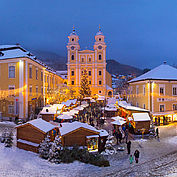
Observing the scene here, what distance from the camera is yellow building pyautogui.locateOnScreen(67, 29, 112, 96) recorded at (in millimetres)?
55406

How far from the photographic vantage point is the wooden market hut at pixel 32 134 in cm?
1196

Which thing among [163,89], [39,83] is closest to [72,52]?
[39,83]

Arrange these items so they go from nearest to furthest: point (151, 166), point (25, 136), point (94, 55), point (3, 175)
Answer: point (3, 175) < point (151, 166) < point (25, 136) < point (94, 55)

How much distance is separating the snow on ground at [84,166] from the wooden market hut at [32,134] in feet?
1.49

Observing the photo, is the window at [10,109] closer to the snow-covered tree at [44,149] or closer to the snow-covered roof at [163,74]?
the snow-covered tree at [44,149]

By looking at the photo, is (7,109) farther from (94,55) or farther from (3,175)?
(94,55)

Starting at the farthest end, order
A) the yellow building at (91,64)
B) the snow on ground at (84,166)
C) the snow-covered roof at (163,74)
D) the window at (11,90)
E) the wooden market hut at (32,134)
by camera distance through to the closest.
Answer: the yellow building at (91,64) → the snow-covered roof at (163,74) → the window at (11,90) → the wooden market hut at (32,134) → the snow on ground at (84,166)

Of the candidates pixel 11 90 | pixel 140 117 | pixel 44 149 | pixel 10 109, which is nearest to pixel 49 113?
pixel 10 109

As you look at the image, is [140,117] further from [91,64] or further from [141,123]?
[91,64]

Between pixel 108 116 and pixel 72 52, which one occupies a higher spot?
pixel 72 52

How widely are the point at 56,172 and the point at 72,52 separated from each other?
5077 cm

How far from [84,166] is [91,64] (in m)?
47.8

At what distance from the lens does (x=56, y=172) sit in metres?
9.41

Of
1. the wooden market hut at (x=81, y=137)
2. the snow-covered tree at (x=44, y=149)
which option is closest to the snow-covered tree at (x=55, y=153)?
the snow-covered tree at (x=44, y=149)
